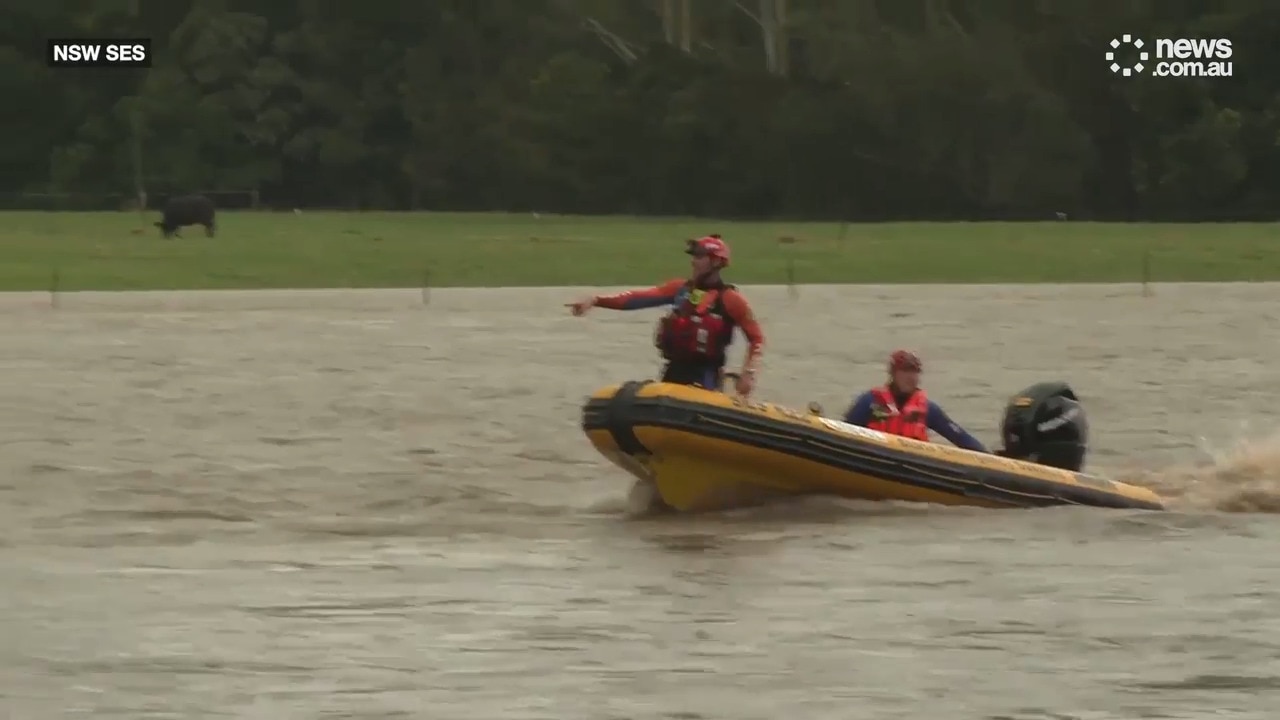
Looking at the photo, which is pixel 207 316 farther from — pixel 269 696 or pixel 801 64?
pixel 801 64

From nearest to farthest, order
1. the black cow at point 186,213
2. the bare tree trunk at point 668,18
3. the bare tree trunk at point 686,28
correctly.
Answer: the black cow at point 186,213 < the bare tree trunk at point 686,28 < the bare tree trunk at point 668,18

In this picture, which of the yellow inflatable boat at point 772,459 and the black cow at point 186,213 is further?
the black cow at point 186,213

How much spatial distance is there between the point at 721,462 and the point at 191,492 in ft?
10.6

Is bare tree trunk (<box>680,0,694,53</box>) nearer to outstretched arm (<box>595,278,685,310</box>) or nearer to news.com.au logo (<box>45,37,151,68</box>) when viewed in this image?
news.com.au logo (<box>45,37,151,68</box>)

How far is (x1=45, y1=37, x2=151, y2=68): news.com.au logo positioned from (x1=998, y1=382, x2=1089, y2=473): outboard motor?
55735 mm

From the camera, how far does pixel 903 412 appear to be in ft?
47.8

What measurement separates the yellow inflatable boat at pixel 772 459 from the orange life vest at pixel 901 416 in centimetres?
32

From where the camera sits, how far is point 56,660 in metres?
9.87

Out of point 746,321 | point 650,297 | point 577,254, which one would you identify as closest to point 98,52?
point 577,254

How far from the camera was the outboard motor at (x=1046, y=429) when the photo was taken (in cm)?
1473

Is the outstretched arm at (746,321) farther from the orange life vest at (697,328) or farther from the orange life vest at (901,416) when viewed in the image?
the orange life vest at (901,416)

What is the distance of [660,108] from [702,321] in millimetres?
60717

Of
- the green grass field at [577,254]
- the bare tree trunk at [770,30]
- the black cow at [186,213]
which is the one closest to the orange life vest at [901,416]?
the green grass field at [577,254]

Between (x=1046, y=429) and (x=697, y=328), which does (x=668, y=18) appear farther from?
(x=697, y=328)
